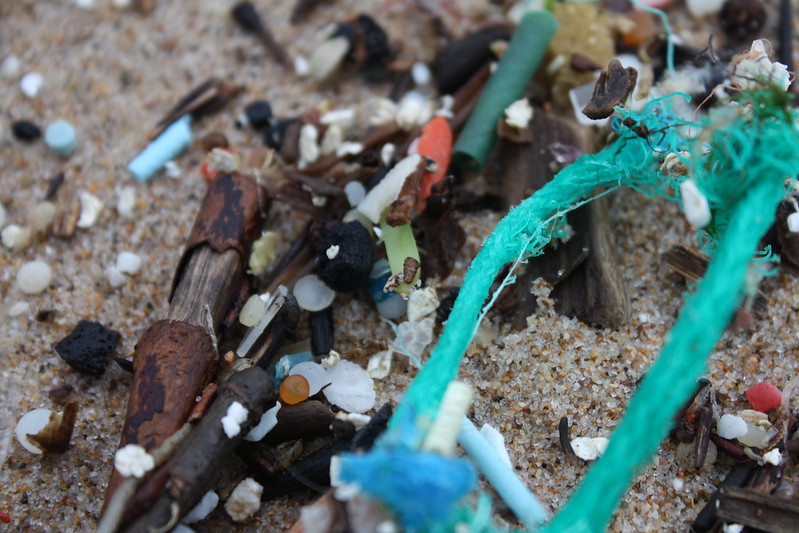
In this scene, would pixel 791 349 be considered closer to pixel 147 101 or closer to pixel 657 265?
pixel 657 265

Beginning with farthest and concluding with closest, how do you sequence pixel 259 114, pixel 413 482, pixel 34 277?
pixel 259 114 → pixel 34 277 → pixel 413 482

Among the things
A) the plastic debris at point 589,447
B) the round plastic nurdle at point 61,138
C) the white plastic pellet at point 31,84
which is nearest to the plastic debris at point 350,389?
the plastic debris at point 589,447

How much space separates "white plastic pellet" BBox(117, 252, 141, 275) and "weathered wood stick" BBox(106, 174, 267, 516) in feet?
1.03

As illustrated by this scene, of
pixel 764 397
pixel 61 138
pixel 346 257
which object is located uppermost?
pixel 61 138

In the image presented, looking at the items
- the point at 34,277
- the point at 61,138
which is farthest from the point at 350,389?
the point at 61,138

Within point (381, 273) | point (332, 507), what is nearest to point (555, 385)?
point (381, 273)

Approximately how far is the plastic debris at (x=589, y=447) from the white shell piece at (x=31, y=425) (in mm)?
1450

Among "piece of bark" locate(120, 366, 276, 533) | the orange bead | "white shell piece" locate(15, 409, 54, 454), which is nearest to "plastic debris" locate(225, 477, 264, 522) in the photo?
"piece of bark" locate(120, 366, 276, 533)

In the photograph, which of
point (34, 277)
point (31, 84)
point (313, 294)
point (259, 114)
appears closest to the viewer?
point (313, 294)

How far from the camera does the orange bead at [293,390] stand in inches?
78.1

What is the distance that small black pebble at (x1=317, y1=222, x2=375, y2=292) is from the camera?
6.94 ft

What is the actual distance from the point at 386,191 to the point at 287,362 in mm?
614

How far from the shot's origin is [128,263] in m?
2.40

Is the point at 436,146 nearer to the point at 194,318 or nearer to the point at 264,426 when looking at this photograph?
the point at 194,318
